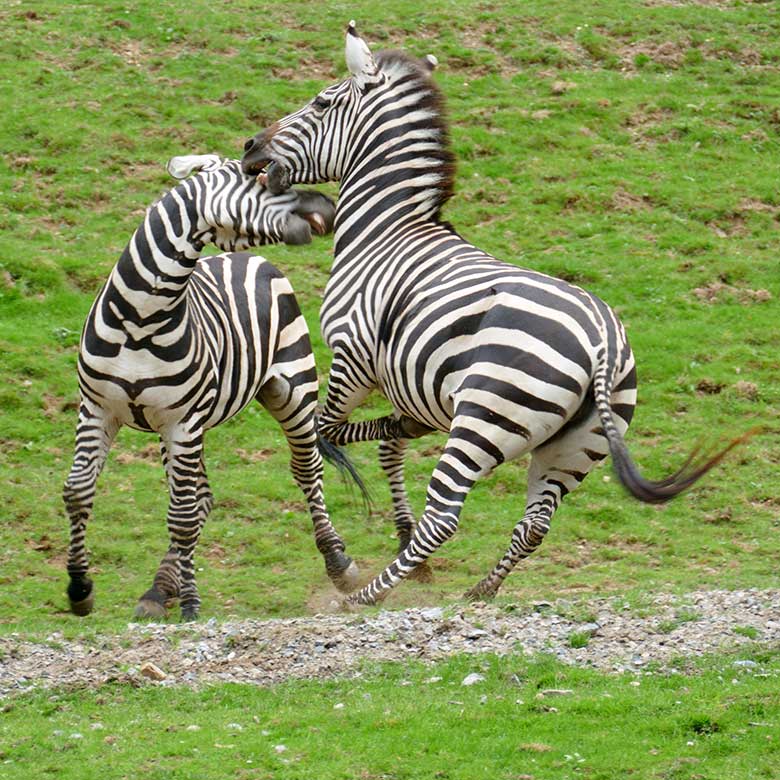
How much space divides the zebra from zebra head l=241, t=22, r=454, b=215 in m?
1.17

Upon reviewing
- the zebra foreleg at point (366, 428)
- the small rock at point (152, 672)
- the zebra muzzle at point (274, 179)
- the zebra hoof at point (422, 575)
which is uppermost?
the zebra muzzle at point (274, 179)

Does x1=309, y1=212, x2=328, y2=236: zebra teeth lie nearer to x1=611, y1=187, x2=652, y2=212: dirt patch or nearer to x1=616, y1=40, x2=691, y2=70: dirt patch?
x1=611, y1=187, x2=652, y2=212: dirt patch

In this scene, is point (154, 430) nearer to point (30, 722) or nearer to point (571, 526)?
point (30, 722)

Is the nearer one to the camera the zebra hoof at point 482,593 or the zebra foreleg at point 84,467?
the zebra foreleg at point 84,467

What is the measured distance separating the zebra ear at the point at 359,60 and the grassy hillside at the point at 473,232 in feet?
14.5

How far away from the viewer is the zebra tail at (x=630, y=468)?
939 centimetres

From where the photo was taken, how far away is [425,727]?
7582mm

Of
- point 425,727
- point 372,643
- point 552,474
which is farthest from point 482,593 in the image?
point 425,727

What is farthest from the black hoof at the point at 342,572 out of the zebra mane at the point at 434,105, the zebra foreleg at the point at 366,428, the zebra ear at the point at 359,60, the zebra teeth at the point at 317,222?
the zebra ear at the point at 359,60

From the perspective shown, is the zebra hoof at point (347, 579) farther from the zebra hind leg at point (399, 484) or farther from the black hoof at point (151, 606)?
the black hoof at point (151, 606)

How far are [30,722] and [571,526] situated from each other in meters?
7.42

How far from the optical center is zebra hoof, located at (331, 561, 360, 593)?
12.4m

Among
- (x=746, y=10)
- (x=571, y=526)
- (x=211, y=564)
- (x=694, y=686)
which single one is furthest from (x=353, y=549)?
(x=746, y=10)

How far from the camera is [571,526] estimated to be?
1420 centimetres
